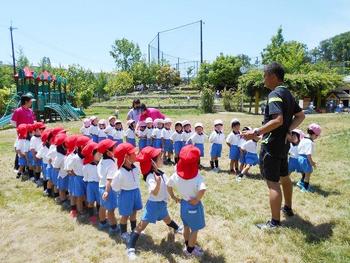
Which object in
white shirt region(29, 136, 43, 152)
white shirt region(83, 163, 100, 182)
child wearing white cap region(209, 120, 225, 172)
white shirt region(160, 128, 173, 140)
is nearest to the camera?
white shirt region(83, 163, 100, 182)

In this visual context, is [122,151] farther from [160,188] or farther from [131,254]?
[131,254]

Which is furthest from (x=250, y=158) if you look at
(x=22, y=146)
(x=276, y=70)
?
(x=22, y=146)

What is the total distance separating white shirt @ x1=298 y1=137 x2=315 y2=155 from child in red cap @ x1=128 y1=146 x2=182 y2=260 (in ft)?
10.3

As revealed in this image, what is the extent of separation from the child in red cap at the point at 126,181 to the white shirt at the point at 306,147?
10.8 feet

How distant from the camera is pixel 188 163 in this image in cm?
415

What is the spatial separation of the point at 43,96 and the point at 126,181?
19.1 meters

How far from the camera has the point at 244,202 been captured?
20.9 feet

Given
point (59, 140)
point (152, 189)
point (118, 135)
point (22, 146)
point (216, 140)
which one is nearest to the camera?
point (152, 189)

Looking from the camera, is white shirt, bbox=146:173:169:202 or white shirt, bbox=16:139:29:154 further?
white shirt, bbox=16:139:29:154

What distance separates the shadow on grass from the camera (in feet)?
15.7

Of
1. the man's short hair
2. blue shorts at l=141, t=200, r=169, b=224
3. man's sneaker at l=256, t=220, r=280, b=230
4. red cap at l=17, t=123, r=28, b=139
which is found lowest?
man's sneaker at l=256, t=220, r=280, b=230

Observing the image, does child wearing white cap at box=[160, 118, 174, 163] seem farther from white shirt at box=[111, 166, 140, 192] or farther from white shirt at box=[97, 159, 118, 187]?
white shirt at box=[111, 166, 140, 192]

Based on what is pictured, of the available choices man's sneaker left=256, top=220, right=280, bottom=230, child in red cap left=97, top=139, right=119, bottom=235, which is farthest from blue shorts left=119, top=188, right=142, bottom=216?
man's sneaker left=256, top=220, right=280, bottom=230

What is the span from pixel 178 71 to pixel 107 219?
41.4 meters
